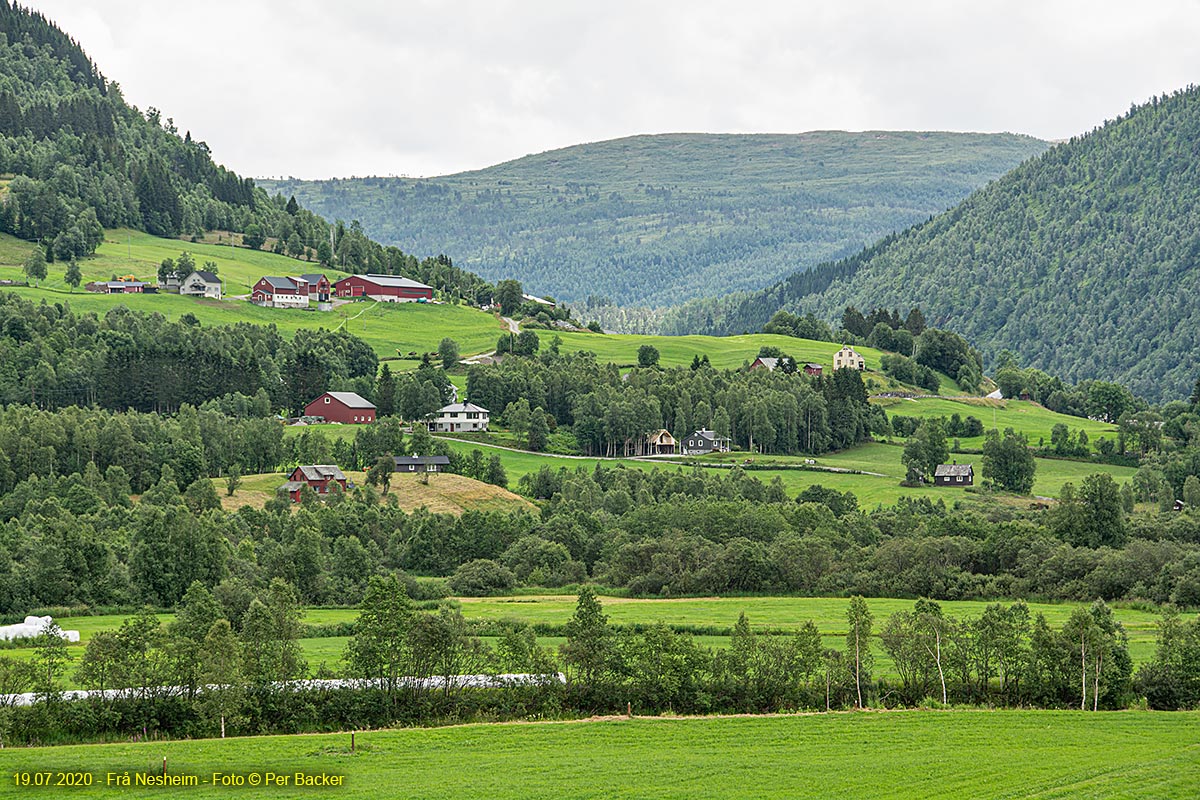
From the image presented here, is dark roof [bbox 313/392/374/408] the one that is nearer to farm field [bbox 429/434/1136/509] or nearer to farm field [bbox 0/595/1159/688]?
farm field [bbox 429/434/1136/509]

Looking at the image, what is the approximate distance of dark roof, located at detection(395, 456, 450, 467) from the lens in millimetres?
129000

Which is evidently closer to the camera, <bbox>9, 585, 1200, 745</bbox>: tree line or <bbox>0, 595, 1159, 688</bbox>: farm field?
<bbox>9, 585, 1200, 745</bbox>: tree line

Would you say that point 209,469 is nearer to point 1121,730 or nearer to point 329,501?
point 329,501

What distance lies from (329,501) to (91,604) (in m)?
27.5

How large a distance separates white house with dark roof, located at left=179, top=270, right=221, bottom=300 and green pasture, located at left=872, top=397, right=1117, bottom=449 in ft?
286

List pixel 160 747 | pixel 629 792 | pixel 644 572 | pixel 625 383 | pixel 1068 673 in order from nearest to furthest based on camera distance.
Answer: pixel 629 792, pixel 160 747, pixel 1068 673, pixel 644 572, pixel 625 383

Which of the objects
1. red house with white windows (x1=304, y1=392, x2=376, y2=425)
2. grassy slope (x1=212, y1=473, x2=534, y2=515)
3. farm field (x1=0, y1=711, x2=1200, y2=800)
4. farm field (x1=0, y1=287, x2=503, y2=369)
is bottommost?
grassy slope (x1=212, y1=473, x2=534, y2=515)

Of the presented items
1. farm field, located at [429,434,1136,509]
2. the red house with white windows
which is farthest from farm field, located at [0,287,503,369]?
farm field, located at [429,434,1136,509]

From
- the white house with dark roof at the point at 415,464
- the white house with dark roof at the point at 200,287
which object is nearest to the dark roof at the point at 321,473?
the white house with dark roof at the point at 415,464

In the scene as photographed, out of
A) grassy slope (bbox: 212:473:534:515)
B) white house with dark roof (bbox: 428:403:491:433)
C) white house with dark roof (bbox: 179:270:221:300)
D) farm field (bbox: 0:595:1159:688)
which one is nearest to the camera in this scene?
farm field (bbox: 0:595:1159:688)

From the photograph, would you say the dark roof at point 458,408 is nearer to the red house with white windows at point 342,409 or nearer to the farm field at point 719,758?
the red house with white windows at point 342,409

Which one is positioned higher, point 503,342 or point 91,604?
point 503,342

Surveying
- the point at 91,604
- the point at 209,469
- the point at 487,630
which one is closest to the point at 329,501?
the point at 209,469

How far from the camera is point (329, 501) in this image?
114 m
